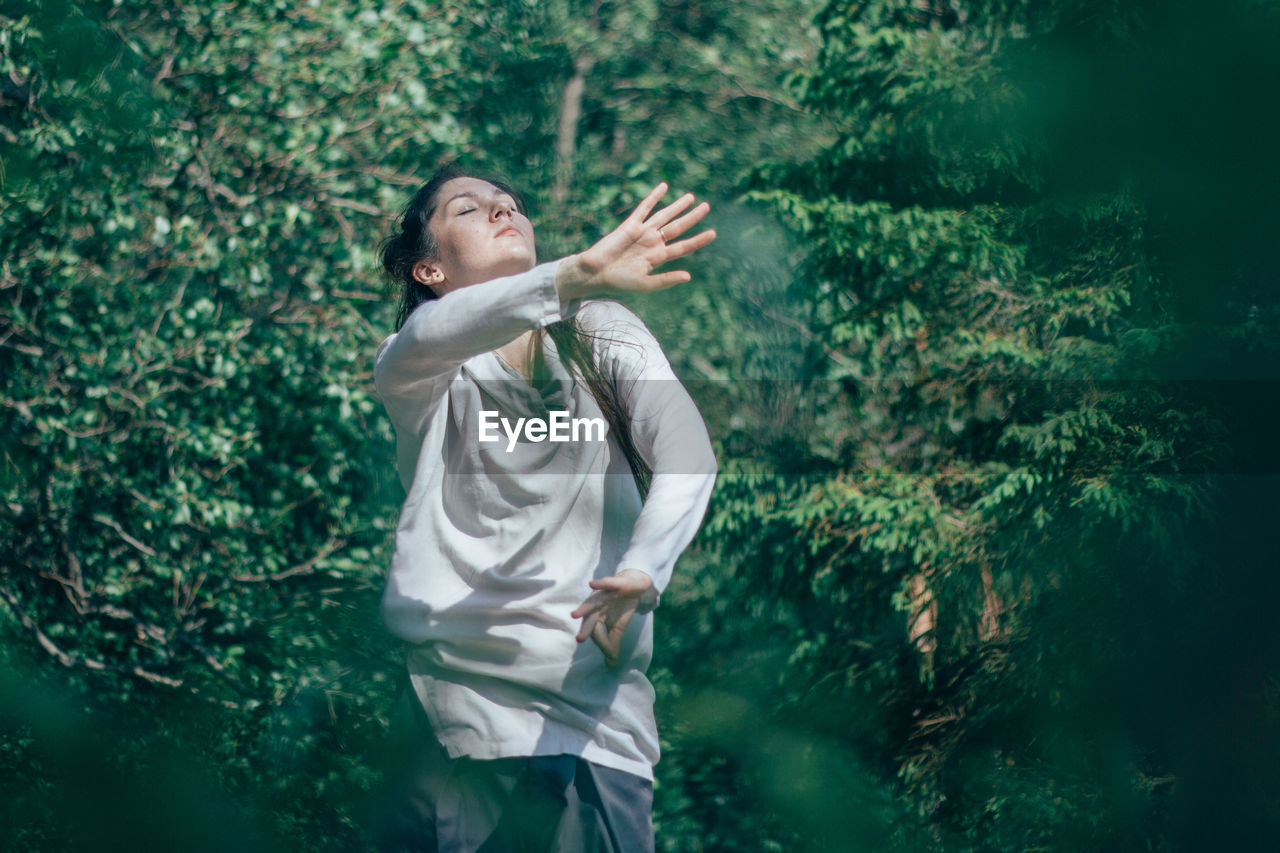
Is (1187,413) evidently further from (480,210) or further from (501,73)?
(501,73)

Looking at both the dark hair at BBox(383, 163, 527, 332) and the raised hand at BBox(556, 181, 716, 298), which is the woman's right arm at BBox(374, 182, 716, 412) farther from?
the dark hair at BBox(383, 163, 527, 332)

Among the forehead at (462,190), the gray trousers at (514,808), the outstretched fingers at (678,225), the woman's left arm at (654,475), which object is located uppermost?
the forehead at (462,190)

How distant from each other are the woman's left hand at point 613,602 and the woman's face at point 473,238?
52 centimetres

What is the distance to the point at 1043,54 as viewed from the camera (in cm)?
307

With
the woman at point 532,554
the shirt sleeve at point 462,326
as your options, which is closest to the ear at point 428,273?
the woman at point 532,554

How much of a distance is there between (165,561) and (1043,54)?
8.64 feet

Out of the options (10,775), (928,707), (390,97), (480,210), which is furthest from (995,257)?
(10,775)

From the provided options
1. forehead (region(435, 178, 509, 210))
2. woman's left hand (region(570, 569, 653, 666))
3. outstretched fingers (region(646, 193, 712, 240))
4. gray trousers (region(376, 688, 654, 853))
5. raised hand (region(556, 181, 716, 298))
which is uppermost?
forehead (region(435, 178, 509, 210))

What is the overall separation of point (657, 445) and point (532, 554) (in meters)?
0.21

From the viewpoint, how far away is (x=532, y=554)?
1.53 metres

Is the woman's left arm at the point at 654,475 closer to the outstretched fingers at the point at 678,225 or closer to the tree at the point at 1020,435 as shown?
the outstretched fingers at the point at 678,225

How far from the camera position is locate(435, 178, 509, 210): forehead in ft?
5.74

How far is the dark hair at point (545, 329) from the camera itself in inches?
62.8

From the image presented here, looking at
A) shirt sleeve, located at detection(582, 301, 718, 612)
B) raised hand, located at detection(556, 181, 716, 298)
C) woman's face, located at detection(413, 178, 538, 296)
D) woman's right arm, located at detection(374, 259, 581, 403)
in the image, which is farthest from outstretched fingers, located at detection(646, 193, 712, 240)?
woman's face, located at detection(413, 178, 538, 296)
